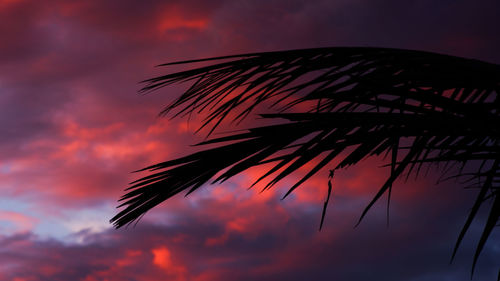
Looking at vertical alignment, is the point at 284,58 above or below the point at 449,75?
above

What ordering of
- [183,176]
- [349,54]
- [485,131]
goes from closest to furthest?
[485,131] < [183,176] < [349,54]

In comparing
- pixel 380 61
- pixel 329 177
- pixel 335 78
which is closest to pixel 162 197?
pixel 329 177

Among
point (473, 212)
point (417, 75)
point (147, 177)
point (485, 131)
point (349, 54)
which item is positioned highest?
point (349, 54)

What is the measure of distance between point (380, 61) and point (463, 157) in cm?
33

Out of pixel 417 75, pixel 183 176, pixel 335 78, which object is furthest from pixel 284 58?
pixel 183 176

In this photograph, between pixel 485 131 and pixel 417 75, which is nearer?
pixel 485 131

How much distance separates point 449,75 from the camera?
1.67m

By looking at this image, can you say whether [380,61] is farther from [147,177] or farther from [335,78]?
[147,177]

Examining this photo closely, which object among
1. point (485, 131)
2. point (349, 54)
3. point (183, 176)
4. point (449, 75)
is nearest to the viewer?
point (485, 131)

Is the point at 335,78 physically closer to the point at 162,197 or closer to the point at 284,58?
the point at 284,58

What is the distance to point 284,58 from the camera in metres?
1.83

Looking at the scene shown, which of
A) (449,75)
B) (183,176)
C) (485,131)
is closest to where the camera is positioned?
(485,131)

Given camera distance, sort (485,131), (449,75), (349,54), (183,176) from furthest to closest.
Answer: (349,54), (449,75), (183,176), (485,131)

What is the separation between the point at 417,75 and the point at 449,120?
0.26 metres
